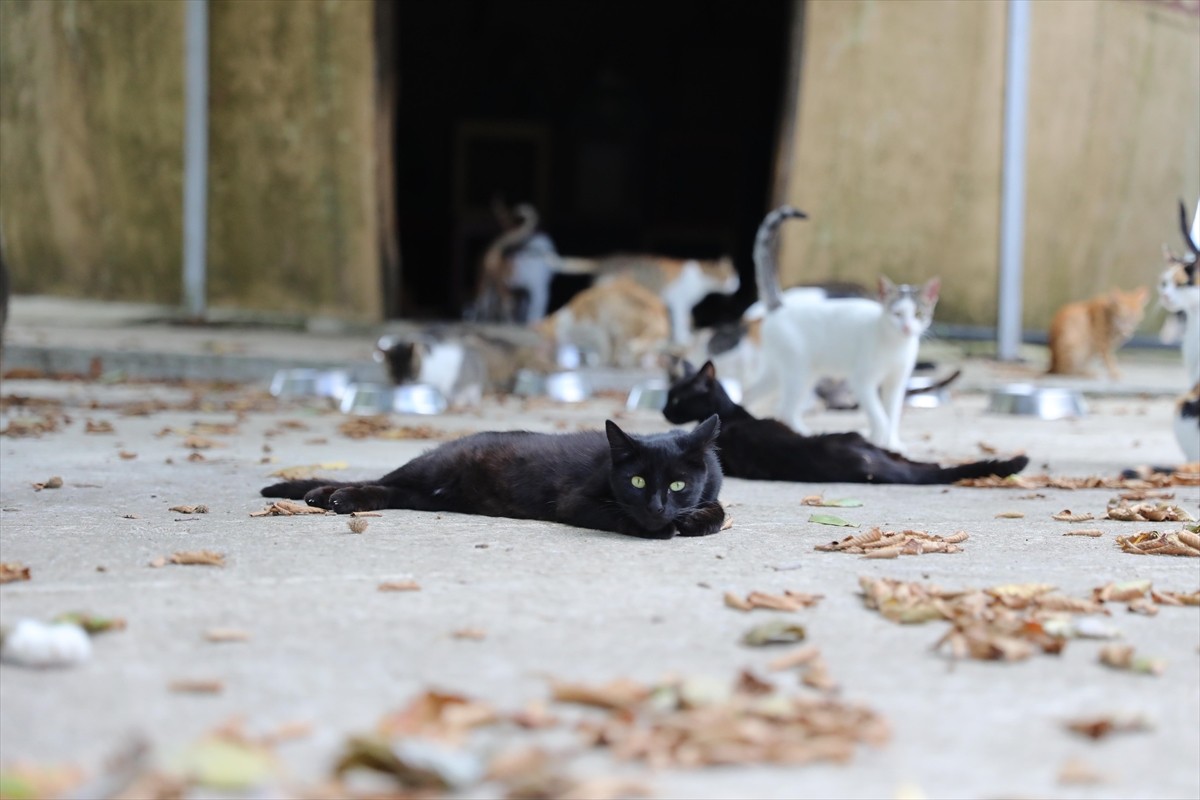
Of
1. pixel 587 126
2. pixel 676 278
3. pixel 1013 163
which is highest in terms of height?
pixel 587 126

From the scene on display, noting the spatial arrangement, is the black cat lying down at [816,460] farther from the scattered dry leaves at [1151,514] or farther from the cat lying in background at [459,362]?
the cat lying in background at [459,362]

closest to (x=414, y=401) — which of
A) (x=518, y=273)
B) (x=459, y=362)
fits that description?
(x=459, y=362)

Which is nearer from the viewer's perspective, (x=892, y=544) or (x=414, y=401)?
(x=892, y=544)

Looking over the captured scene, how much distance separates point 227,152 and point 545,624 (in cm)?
930

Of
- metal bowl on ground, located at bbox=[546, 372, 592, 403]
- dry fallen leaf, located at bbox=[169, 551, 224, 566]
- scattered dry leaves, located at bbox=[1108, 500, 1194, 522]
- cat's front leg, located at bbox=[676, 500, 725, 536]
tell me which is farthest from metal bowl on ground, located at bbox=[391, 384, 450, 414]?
dry fallen leaf, located at bbox=[169, 551, 224, 566]

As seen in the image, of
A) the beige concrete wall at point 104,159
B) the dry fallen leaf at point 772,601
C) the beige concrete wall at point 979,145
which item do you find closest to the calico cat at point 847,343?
the dry fallen leaf at point 772,601

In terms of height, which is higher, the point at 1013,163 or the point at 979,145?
the point at 979,145

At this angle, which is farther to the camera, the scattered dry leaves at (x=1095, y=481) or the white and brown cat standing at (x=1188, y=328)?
the white and brown cat standing at (x=1188, y=328)

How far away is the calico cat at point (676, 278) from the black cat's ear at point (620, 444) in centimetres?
818

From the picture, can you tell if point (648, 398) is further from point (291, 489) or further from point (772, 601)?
point (772, 601)

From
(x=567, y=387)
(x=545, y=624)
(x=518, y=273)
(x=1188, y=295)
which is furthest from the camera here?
(x=518, y=273)

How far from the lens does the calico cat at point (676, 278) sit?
12.2 meters

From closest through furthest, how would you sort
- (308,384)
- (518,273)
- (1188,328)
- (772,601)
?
(772,601)
(1188,328)
(308,384)
(518,273)

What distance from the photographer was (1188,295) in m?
6.05
